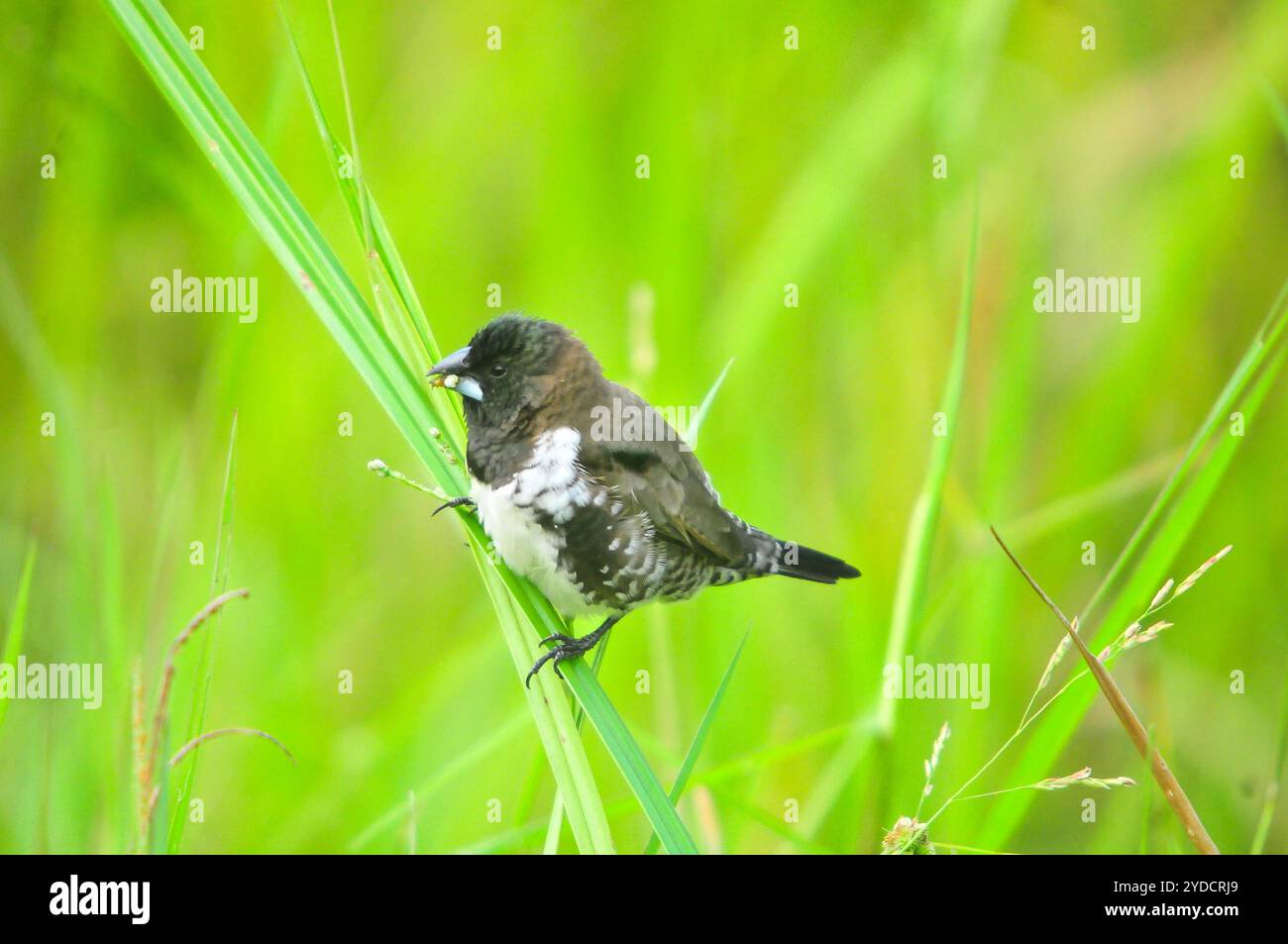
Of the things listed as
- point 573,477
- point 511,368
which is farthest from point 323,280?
point 573,477

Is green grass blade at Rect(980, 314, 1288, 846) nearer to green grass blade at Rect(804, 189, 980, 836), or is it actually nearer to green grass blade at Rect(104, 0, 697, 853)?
green grass blade at Rect(804, 189, 980, 836)

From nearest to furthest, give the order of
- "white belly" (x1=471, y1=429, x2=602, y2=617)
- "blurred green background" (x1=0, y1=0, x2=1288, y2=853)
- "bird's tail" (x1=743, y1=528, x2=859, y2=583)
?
"white belly" (x1=471, y1=429, x2=602, y2=617)
"bird's tail" (x1=743, y1=528, x2=859, y2=583)
"blurred green background" (x1=0, y1=0, x2=1288, y2=853)

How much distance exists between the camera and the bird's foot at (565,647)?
75.2 inches

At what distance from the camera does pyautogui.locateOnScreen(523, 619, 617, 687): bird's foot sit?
1909 millimetres

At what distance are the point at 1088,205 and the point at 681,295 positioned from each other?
60.7 inches

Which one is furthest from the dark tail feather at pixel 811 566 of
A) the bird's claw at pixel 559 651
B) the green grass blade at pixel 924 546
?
the bird's claw at pixel 559 651

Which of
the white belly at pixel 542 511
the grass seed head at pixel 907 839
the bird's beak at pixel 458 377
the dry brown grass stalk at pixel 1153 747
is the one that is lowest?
the grass seed head at pixel 907 839

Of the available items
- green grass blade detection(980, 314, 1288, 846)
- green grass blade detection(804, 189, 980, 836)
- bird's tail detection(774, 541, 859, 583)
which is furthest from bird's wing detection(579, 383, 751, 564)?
green grass blade detection(980, 314, 1288, 846)

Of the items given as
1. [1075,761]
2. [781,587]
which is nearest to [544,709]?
[781,587]

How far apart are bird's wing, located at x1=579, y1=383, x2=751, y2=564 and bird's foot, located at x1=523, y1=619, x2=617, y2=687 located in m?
0.32

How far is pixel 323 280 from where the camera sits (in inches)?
74.0

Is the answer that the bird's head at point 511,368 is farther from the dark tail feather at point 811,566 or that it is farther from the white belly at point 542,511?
the dark tail feather at point 811,566

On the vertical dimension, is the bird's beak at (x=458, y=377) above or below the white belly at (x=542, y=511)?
above

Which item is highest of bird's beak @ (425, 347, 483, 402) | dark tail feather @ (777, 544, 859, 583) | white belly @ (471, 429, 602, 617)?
bird's beak @ (425, 347, 483, 402)
